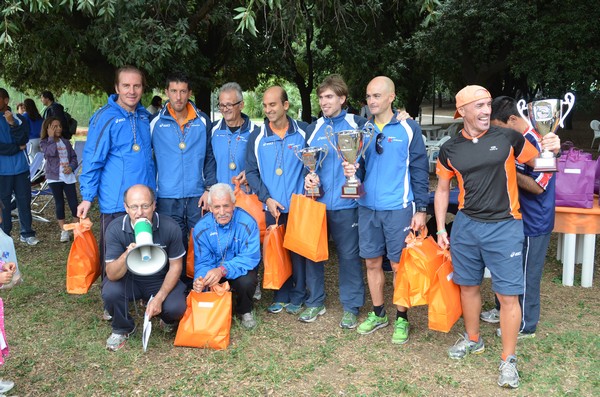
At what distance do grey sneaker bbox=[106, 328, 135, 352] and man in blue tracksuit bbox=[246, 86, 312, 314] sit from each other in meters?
1.48

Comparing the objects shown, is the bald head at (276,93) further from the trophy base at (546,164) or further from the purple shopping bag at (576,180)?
the purple shopping bag at (576,180)

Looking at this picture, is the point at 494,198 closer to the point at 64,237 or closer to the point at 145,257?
the point at 145,257

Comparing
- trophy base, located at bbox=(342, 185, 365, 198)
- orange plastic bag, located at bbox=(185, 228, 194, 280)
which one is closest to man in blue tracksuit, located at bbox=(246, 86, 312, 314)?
trophy base, located at bbox=(342, 185, 365, 198)

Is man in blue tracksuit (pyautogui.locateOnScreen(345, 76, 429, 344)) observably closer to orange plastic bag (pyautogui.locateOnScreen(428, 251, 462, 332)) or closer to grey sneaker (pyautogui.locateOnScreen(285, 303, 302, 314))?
orange plastic bag (pyautogui.locateOnScreen(428, 251, 462, 332))

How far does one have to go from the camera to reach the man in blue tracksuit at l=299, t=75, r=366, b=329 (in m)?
4.34

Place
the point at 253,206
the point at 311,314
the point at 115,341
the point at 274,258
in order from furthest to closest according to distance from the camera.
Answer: the point at 253,206
the point at 311,314
the point at 274,258
the point at 115,341

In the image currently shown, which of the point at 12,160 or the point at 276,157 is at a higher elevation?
the point at 276,157

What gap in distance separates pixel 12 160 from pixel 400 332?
204 inches

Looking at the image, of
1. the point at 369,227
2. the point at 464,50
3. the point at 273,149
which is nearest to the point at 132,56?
the point at 273,149

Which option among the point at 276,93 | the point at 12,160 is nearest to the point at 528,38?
the point at 276,93

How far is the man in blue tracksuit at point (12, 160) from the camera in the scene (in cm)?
684

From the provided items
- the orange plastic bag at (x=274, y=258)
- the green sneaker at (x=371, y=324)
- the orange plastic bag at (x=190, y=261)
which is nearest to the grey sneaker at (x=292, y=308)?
the orange plastic bag at (x=274, y=258)

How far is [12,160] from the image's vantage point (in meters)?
6.95

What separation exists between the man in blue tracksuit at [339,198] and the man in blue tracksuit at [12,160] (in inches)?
165
